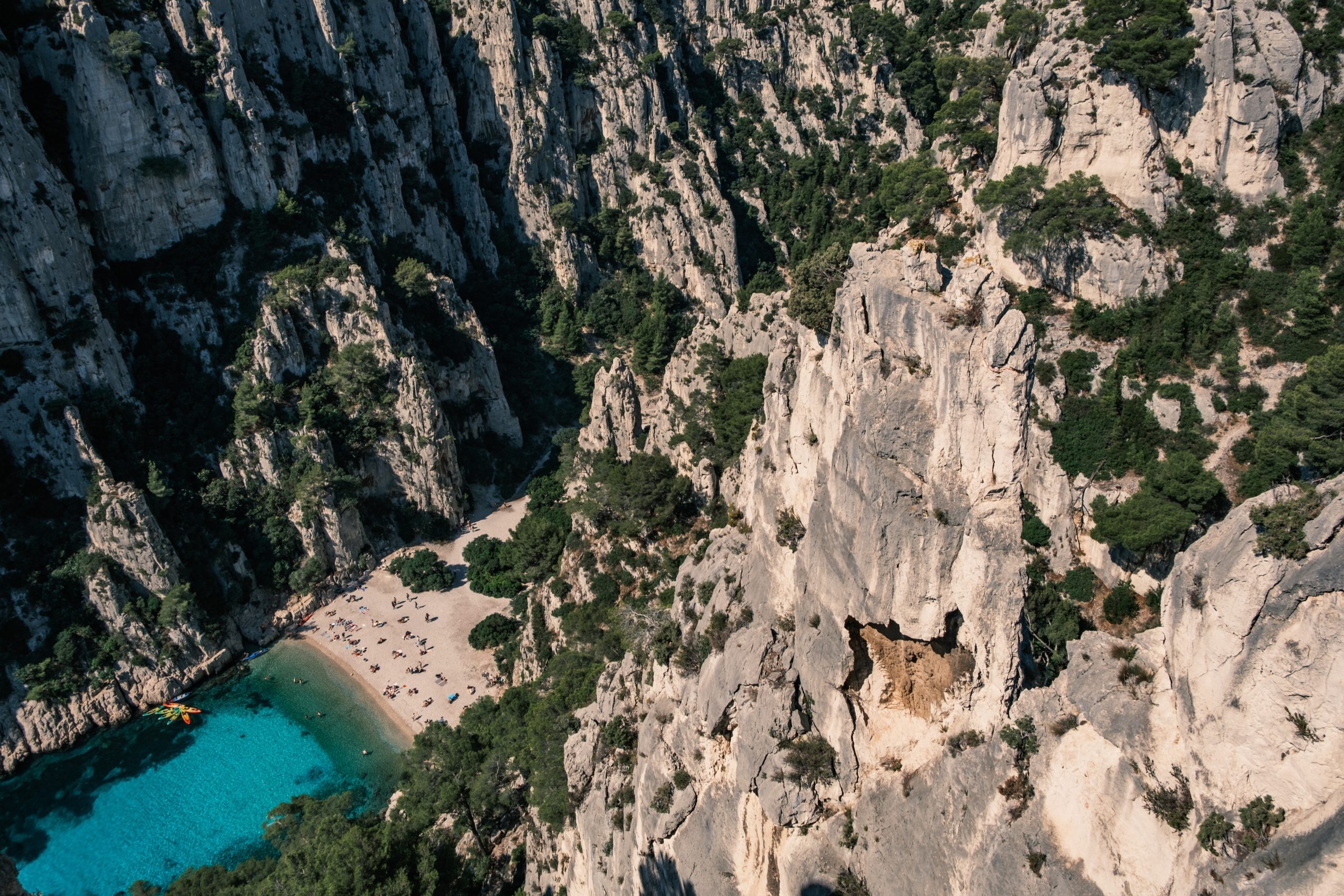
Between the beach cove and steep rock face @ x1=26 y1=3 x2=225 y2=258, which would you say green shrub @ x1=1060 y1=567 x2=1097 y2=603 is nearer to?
the beach cove

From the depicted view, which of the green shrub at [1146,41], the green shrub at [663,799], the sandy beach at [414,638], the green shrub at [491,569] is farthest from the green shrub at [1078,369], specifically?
the green shrub at [491,569]

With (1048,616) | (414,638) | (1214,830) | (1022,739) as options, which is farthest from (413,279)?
(1214,830)

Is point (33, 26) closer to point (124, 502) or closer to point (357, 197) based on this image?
point (357, 197)

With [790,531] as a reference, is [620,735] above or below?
below

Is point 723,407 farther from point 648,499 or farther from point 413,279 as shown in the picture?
point 413,279

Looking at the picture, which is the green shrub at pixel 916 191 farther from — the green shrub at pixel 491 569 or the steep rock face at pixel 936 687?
the green shrub at pixel 491 569

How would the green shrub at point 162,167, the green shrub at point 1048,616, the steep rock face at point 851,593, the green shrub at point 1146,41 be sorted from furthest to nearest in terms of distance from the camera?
the green shrub at point 162,167
the green shrub at point 1146,41
the green shrub at point 1048,616
the steep rock face at point 851,593
